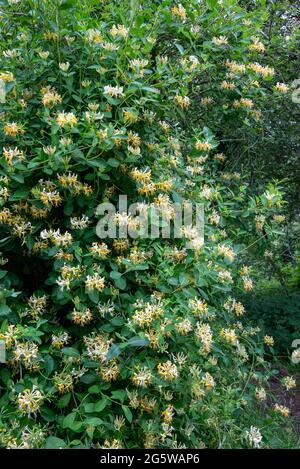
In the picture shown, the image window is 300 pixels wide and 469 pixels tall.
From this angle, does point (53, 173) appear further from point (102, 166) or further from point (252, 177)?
point (252, 177)

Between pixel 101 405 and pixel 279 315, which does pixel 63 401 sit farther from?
pixel 279 315

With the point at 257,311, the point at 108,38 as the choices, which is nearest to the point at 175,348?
the point at 108,38

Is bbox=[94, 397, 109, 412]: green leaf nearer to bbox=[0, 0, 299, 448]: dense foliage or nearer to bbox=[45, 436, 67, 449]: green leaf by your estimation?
bbox=[0, 0, 299, 448]: dense foliage

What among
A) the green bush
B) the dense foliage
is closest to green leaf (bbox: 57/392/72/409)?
the dense foliage

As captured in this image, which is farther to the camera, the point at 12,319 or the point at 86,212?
the point at 86,212

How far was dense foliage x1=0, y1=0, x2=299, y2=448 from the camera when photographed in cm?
175

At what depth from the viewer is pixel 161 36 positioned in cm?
261

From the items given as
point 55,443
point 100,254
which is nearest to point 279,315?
point 100,254

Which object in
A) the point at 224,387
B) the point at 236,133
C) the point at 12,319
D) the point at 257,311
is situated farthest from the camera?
the point at 257,311

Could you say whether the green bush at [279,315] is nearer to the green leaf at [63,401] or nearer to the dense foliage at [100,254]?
the dense foliage at [100,254]

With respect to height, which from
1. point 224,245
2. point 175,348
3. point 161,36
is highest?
point 161,36

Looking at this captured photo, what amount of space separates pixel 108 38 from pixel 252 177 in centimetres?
212

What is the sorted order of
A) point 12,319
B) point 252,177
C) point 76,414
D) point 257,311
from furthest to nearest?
1. point 257,311
2. point 252,177
3. point 12,319
4. point 76,414

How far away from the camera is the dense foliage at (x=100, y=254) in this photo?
1.75 m
